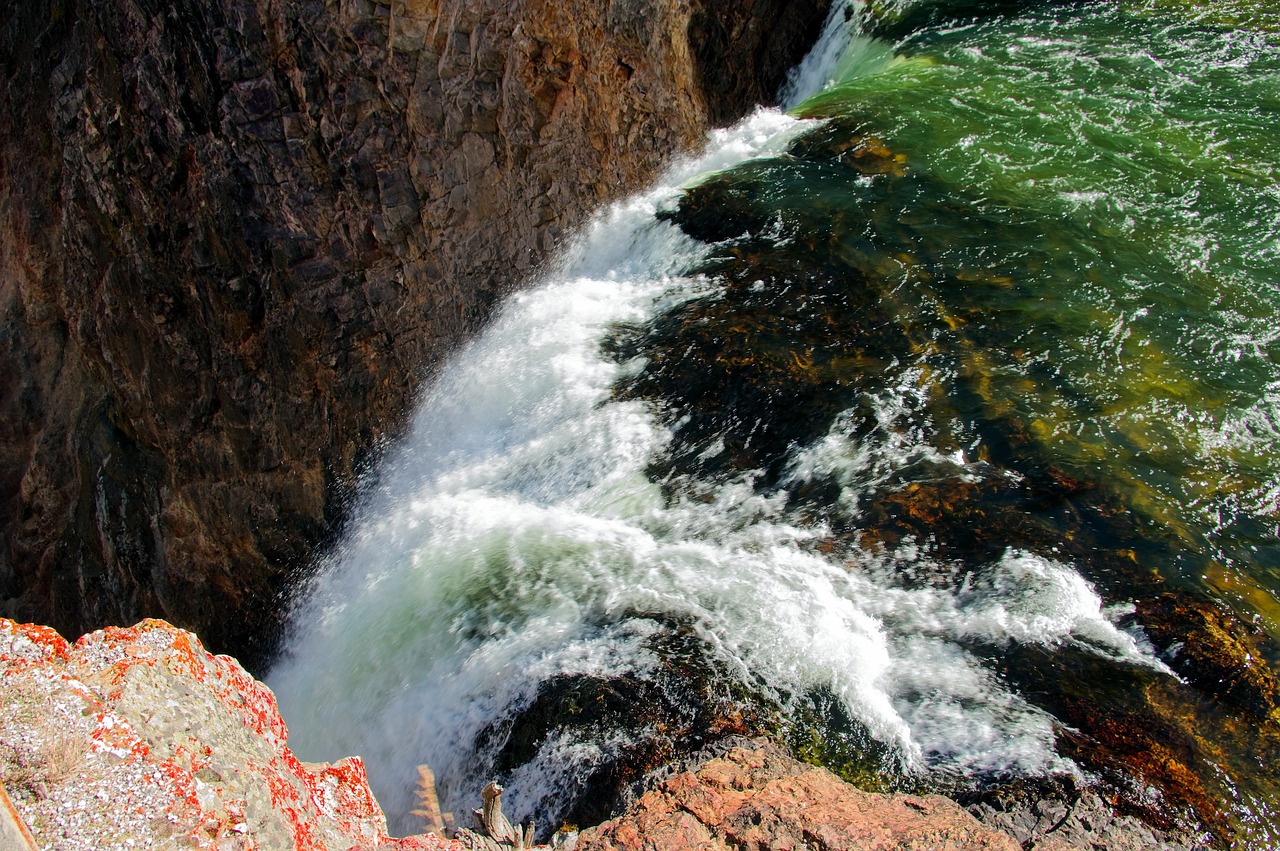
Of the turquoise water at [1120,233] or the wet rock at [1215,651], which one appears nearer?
the wet rock at [1215,651]

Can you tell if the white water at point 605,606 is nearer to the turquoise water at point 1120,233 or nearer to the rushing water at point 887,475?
the rushing water at point 887,475

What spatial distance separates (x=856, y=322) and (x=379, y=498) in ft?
13.1

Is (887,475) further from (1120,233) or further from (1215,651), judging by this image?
(1120,233)

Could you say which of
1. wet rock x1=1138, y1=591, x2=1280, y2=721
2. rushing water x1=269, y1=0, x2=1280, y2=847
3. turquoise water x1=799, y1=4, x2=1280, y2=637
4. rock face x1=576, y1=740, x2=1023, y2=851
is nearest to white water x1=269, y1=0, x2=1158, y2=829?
rushing water x1=269, y1=0, x2=1280, y2=847

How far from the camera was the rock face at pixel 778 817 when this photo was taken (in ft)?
8.14

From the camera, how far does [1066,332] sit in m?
4.83

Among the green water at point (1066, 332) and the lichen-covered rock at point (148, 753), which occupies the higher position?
the lichen-covered rock at point (148, 753)

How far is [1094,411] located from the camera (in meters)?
4.35

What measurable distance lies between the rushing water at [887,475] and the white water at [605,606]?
2cm

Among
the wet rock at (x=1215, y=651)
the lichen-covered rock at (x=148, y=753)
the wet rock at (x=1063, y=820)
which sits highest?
the lichen-covered rock at (x=148, y=753)

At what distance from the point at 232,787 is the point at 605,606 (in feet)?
6.06

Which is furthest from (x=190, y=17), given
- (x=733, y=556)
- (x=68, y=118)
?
(x=733, y=556)

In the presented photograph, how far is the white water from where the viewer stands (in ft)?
10.4

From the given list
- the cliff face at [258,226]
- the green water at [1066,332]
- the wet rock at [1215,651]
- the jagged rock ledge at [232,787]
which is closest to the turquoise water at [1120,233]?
the green water at [1066,332]
